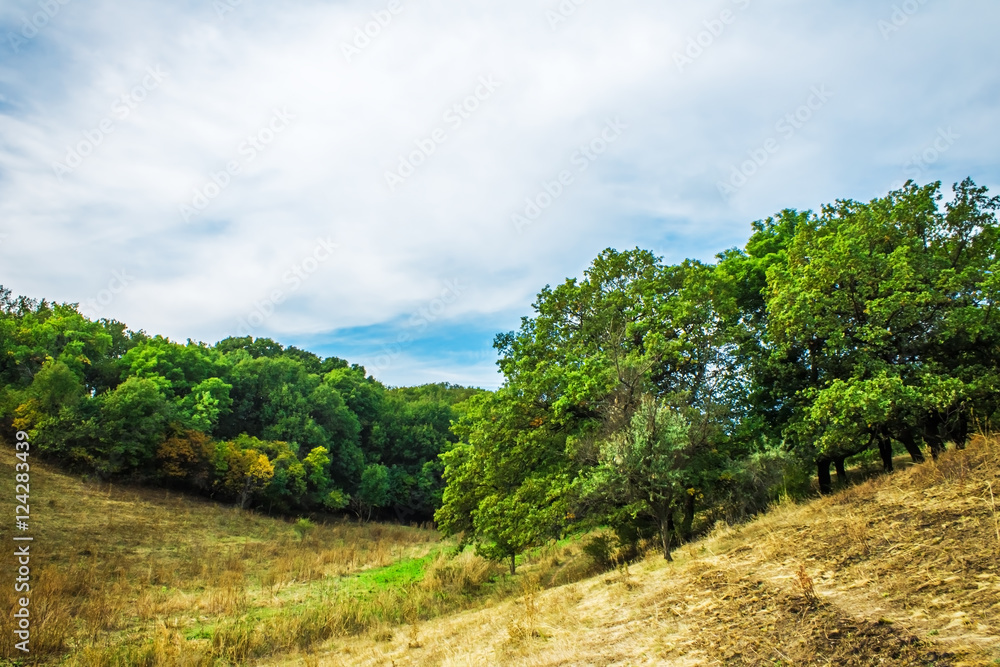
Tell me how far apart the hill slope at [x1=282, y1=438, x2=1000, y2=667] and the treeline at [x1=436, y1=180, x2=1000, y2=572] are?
2424 mm

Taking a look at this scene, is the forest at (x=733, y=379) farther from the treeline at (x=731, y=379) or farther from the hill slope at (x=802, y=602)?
the hill slope at (x=802, y=602)

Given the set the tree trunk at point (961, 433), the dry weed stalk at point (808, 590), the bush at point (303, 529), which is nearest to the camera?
the dry weed stalk at point (808, 590)

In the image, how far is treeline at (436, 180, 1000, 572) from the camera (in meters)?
13.6

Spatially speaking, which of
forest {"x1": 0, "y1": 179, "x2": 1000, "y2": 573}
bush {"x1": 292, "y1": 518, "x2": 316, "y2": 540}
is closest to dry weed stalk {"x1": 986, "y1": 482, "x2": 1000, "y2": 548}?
forest {"x1": 0, "y1": 179, "x2": 1000, "y2": 573}

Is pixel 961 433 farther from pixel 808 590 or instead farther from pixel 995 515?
pixel 808 590

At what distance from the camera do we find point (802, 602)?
7.11 meters

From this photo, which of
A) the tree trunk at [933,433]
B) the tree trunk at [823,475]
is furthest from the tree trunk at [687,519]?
the tree trunk at [933,433]

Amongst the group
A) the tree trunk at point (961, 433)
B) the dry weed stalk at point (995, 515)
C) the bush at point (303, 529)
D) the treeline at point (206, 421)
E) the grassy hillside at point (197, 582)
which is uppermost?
the treeline at point (206, 421)

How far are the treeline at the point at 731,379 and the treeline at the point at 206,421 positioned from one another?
60.6ft

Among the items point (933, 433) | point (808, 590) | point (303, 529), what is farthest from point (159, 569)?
point (933, 433)

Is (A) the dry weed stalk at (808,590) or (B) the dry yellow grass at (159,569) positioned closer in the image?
(A) the dry weed stalk at (808,590)

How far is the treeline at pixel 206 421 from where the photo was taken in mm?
35938

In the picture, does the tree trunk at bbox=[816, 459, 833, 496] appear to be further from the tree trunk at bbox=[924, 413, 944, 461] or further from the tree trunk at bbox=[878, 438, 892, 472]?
the tree trunk at bbox=[924, 413, 944, 461]

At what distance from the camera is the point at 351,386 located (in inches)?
2544
